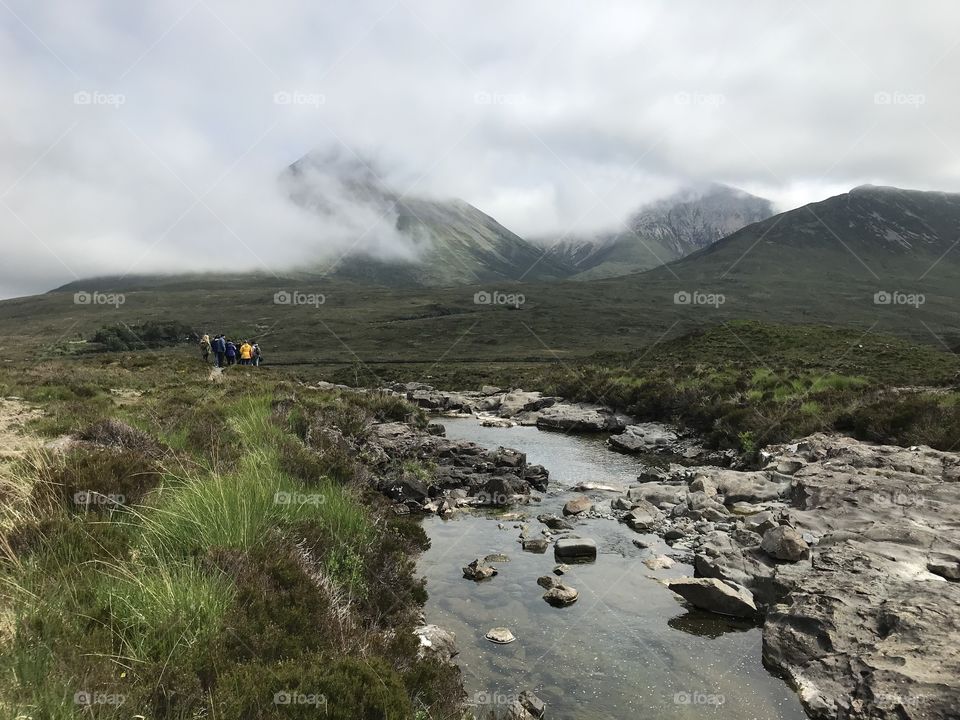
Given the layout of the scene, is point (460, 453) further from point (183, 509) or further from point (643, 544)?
point (183, 509)

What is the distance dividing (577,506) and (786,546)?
17.8 ft

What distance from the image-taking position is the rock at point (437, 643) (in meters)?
6.55

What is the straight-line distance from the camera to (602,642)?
7773 mm

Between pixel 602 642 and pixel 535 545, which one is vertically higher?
pixel 602 642

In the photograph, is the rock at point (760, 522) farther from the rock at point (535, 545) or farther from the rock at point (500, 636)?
the rock at point (500, 636)

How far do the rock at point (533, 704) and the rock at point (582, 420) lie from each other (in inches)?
897

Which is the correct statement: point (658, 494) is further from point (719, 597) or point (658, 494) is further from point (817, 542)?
point (719, 597)

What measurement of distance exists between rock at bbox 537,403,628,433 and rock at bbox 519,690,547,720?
2279cm

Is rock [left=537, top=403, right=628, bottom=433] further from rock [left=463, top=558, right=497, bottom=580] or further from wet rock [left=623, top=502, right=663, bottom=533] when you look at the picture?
rock [left=463, top=558, right=497, bottom=580]

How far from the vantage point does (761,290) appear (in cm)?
18262

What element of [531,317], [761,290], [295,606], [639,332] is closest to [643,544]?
[295,606]

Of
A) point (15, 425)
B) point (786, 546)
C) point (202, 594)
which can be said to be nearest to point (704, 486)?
point (786, 546)

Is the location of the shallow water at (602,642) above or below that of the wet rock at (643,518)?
above

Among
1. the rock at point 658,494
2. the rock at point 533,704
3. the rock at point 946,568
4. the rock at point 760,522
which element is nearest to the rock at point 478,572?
the rock at point 533,704
